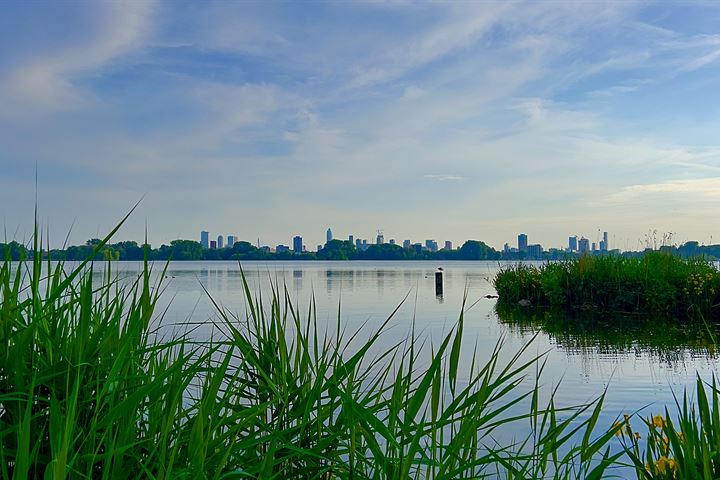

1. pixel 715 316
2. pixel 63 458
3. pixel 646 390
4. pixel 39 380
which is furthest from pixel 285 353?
pixel 715 316

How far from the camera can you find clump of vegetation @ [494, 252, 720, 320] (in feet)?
63.8

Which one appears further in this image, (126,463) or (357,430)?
(357,430)

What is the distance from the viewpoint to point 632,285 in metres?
21.5

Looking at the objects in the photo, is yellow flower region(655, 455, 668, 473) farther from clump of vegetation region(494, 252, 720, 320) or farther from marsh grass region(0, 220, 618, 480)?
clump of vegetation region(494, 252, 720, 320)

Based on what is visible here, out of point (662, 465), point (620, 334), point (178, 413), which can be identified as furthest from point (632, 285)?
point (178, 413)

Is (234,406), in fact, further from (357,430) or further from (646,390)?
(646,390)

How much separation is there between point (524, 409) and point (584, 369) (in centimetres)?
406

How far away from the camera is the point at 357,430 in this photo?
10.8 ft

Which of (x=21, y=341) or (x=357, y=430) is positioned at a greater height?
(x=21, y=341)

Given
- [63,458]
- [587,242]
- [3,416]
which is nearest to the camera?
[63,458]

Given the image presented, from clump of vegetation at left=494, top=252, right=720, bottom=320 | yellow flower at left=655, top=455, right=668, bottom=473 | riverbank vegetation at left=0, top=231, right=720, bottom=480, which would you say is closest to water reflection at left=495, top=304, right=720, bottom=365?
clump of vegetation at left=494, top=252, right=720, bottom=320

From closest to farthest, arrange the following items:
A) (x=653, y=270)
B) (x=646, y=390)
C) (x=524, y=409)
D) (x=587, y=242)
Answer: (x=524, y=409) → (x=646, y=390) → (x=653, y=270) → (x=587, y=242)

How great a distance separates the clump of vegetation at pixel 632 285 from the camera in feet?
63.8

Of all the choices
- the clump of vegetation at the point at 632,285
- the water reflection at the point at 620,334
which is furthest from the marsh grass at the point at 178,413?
the clump of vegetation at the point at 632,285
